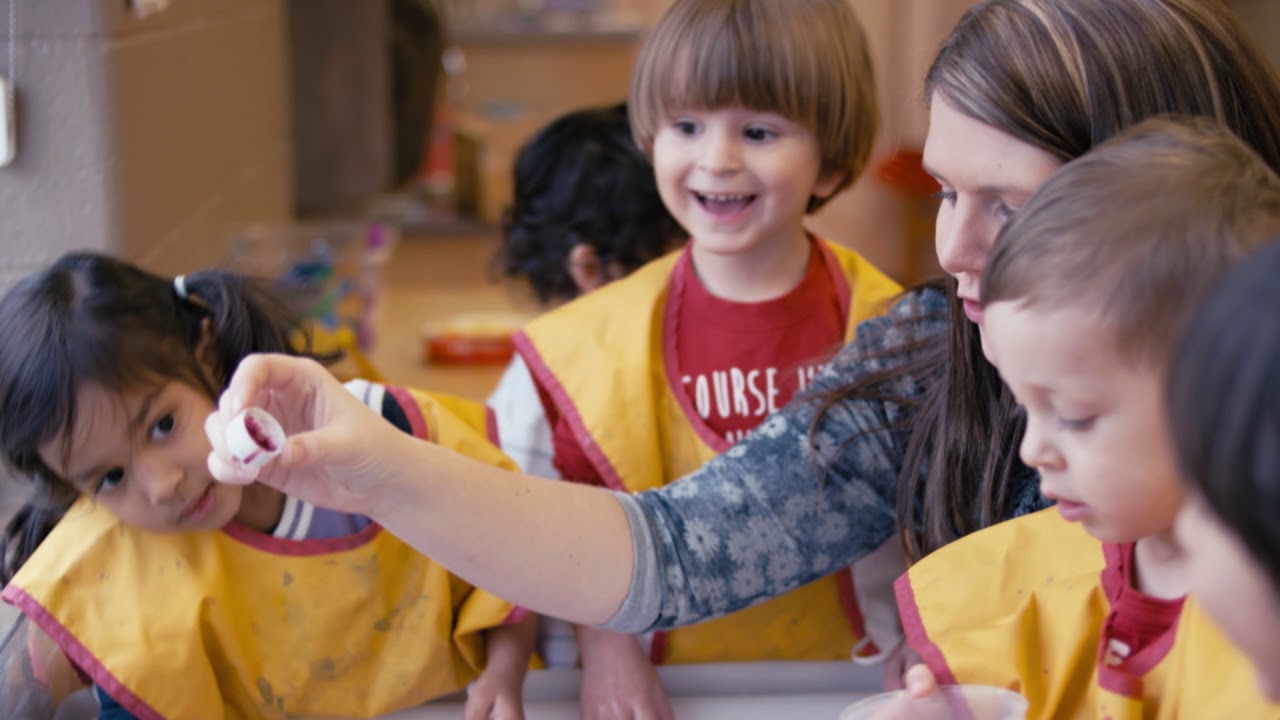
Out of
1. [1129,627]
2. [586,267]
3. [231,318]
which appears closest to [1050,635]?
[1129,627]

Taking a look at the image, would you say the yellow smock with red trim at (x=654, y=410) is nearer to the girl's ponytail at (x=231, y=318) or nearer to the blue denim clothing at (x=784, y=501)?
the blue denim clothing at (x=784, y=501)

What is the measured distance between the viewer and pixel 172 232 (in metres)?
1.74

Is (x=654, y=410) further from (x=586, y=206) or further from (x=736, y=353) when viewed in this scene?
(x=586, y=206)

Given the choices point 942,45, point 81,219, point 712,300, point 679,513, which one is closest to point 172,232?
point 81,219

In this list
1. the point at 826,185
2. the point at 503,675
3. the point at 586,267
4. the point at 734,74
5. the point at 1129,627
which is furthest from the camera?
the point at 586,267

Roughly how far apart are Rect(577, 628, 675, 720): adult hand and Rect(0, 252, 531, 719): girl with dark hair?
58mm

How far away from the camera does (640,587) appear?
1.04 meters

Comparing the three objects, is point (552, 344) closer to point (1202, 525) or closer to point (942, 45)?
point (942, 45)

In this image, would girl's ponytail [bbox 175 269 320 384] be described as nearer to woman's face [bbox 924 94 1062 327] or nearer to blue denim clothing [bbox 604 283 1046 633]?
blue denim clothing [bbox 604 283 1046 633]

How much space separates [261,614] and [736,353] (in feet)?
1.73

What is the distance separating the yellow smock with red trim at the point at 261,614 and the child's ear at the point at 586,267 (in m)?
0.59

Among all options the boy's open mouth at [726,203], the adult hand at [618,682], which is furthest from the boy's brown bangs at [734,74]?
the adult hand at [618,682]

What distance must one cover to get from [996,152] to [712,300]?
0.54 metres

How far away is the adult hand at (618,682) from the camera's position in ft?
3.72
